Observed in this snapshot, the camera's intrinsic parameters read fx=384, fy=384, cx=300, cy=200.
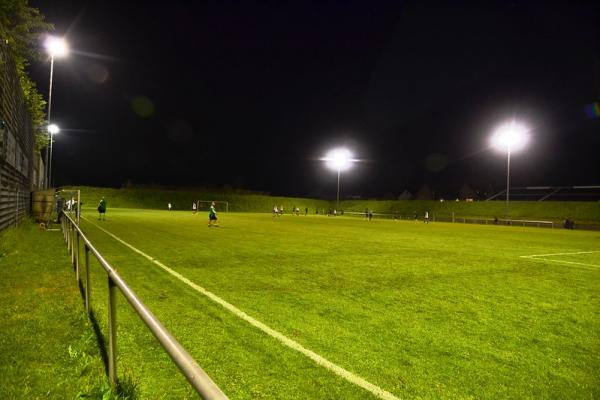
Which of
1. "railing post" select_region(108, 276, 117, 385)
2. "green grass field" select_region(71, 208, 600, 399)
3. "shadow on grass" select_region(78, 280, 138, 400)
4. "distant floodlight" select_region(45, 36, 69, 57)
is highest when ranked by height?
"distant floodlight" select_region(45, 36, 69, 57)

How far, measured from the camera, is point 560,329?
18.7 ft

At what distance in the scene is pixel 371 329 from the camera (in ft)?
17.7

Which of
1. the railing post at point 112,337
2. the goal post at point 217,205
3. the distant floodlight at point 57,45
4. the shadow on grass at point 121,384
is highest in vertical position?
the distant floodlight at point 57,45

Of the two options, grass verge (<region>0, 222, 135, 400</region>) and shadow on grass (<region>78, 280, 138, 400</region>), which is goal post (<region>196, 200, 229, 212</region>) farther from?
shadow on grass (<region>78, 280, 138, 400</region>)

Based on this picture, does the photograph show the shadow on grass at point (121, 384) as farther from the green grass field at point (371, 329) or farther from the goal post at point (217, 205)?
the goal post at point (217, 205)

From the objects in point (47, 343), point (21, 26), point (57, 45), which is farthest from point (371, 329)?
point (57, 45)

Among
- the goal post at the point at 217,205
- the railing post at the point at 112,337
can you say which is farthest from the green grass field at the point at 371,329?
the goal post at the point at 217,205

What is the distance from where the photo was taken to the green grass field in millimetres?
3797

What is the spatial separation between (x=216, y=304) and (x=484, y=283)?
6.33m

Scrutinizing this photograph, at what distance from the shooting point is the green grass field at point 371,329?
380 cm

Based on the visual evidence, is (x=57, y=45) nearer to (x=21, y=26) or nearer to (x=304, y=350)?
(x=21, y=26)

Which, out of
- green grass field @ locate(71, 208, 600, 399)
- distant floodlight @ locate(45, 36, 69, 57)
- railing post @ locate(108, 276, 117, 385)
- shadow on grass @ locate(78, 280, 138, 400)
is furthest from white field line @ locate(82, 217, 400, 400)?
distant floodlight @ locate(45, 36, 69, 57)

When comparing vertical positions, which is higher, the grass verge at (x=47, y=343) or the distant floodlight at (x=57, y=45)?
the distant floodlight at (x=57, y=45)

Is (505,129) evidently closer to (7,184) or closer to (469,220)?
(469,220)
